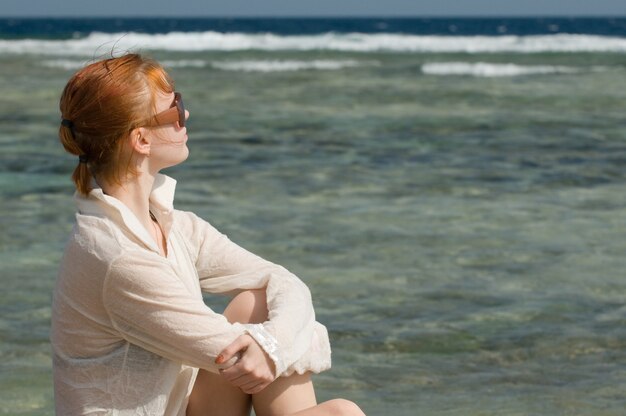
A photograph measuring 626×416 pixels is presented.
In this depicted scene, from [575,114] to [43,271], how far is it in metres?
9.66

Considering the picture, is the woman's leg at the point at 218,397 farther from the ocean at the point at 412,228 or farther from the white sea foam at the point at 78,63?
the white sea foam at the point at 78,63

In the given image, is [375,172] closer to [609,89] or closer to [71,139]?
[71,139]

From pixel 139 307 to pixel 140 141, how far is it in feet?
1.29

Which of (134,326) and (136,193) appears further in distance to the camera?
(136,193)

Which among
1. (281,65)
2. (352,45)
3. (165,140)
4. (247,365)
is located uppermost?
(165,140)

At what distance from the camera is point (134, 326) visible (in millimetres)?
2527

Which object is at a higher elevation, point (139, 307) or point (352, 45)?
point (139, 307)

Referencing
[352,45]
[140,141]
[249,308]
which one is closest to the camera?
[140,141]

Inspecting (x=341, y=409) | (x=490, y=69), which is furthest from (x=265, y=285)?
(x=490, y=69)

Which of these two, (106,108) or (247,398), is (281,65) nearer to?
(247,398)

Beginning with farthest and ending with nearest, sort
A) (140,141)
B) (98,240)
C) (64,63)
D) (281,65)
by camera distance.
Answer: (281,65)
(64,63)
(140,141)
(98,240)

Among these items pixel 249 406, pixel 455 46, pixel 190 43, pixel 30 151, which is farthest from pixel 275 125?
pixel 190 43

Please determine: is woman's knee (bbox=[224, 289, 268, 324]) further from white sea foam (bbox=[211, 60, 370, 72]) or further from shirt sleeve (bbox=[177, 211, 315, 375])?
white sea foam (bbox=[211, 60, 370, 72])

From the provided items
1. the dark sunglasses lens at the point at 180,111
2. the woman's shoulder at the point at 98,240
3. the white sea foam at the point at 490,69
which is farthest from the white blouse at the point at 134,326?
the white sea foam at the point at 490,69
